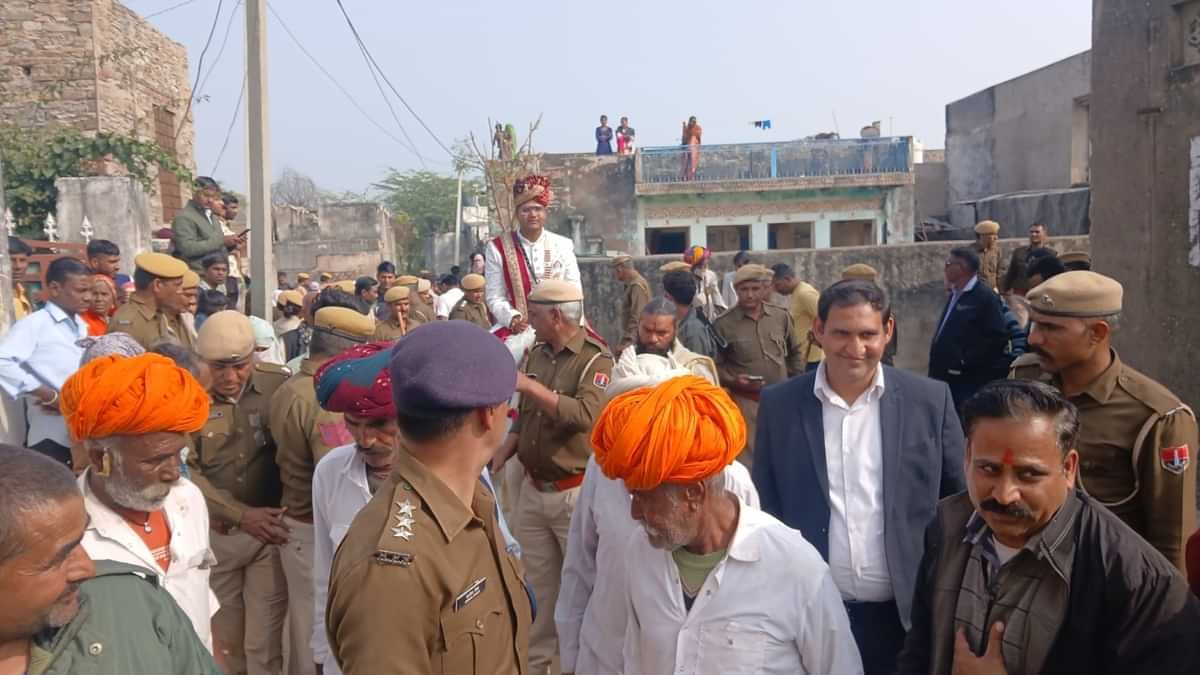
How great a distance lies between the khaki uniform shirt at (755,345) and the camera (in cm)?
680

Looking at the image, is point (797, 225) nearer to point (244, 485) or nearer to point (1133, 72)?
point (1133, 72)

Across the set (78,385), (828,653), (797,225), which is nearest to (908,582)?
(828,653)

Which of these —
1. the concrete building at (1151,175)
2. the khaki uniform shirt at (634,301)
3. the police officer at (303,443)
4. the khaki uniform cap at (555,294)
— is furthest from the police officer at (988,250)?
the police officer at (303,443)

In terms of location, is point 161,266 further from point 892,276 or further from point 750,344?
point 892,276

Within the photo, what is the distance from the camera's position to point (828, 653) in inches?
89.2

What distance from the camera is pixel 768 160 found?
2683 centimetres

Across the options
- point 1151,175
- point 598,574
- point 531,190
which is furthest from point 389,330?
point 1151,175

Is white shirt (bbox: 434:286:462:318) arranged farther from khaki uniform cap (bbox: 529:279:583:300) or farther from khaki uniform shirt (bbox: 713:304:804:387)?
khaki uniform cap (bbox: 529:279:583:300)

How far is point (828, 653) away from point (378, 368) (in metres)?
1.49

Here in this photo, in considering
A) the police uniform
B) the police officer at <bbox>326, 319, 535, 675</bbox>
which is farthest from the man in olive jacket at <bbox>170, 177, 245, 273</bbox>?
the police officer at <bbox>326, 319, 535, 675</bbox>

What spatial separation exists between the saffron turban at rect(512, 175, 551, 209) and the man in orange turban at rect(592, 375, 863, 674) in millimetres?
3579

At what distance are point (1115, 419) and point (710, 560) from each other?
4.94 ft

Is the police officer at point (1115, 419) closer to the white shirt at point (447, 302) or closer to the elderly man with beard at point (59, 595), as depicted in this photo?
the elderly man with beard at point (59, 595)

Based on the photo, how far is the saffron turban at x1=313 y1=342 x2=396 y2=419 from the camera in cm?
279
